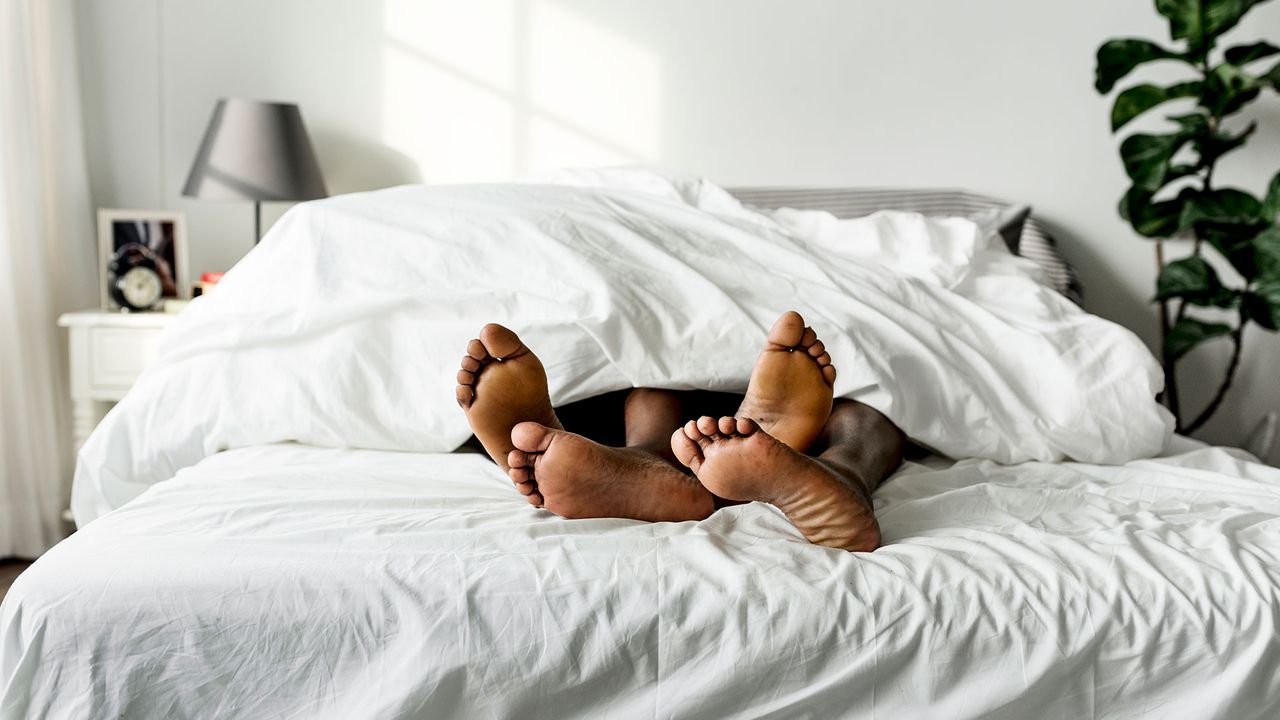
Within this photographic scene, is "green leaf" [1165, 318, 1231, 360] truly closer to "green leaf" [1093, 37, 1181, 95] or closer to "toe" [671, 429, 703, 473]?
"green leaf" [1093, 37, 1181, 95]

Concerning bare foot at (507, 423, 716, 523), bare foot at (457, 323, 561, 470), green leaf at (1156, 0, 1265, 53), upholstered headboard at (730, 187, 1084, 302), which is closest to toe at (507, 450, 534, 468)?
bare foot at (507, 423, 716, 523)

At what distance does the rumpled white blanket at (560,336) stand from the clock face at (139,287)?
0.99 metres

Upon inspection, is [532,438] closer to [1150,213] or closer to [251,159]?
[251,159]

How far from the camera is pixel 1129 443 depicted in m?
1.55

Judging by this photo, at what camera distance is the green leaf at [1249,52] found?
7.48ft

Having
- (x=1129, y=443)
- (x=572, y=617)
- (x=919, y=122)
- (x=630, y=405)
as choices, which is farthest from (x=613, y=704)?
(x=919, y=122)

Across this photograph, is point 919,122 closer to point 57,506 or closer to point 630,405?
point 630,405

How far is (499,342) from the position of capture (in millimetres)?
1236

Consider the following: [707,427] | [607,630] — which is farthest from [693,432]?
[607,630]

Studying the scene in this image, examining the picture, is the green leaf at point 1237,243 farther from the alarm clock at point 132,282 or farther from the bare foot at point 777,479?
the alarm clock at point 132,282

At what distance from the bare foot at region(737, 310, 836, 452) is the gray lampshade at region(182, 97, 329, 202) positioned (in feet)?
5.22

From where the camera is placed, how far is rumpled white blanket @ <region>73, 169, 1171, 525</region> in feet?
4.86

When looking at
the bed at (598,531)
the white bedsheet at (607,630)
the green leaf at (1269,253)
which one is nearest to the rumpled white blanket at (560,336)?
the bed at (598,531)

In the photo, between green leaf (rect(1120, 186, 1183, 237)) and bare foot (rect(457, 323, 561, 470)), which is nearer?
bare foot (rect(457, 323, 561, 470))
